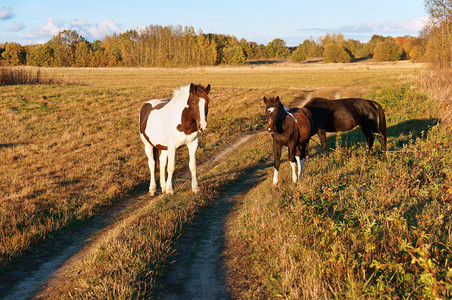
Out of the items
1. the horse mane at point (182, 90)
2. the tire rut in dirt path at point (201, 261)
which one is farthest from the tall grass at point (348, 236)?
the horse mane at point (182, 90)

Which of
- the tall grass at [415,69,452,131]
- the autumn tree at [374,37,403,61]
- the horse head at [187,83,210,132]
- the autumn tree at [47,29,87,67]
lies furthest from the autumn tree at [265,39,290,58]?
the horse head at [187,83,210,132]

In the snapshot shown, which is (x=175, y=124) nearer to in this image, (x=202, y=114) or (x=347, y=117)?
(x=202, y=114)

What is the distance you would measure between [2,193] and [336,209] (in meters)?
7.89

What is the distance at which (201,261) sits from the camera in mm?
5258

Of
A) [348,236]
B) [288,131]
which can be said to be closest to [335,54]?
[288,131]

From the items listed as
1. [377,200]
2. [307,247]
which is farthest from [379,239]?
[377,200]

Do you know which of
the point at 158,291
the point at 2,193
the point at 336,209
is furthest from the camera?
the point at 2,193

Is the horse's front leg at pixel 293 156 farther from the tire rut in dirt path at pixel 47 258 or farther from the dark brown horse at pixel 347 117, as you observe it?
the tire rut in dirt path at pixel 47 258

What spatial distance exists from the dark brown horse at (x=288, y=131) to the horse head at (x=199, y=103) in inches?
54.9

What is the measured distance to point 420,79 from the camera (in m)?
21.7

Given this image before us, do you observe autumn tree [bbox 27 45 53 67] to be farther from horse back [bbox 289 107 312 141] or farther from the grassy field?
horse back [bbox 289 107 312 141]

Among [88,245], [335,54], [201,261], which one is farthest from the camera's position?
[335,54]

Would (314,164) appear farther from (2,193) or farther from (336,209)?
(2,193)

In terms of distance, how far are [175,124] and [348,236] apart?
16.0ft
